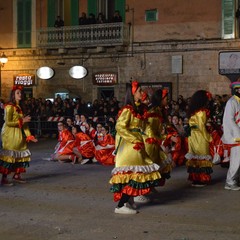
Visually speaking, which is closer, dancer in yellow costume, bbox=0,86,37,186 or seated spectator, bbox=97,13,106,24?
dancer in yellow costume, bbox=0,86,37,186

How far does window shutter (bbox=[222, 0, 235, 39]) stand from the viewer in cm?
2170

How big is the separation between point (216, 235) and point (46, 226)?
2.26m

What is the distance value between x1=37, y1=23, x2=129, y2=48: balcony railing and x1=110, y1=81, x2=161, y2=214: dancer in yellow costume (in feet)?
52.4

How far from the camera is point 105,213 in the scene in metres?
7.89

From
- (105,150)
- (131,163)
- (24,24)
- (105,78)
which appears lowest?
(105,150)

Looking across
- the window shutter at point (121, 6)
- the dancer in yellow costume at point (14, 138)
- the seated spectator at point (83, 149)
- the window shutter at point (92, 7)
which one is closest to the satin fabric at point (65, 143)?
the seated spectator at point (83, 149)

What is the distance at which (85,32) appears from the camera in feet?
80.2

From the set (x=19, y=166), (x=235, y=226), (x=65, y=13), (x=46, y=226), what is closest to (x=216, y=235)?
(x=235, y=226)

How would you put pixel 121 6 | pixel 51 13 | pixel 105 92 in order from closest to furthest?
pixel 121 6 < pixel 105 92 < pixel 51 13

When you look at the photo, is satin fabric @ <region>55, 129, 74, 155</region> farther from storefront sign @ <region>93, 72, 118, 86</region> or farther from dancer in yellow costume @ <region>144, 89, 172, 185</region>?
storefront sign @ <region>93, 72, 118, 86</region>

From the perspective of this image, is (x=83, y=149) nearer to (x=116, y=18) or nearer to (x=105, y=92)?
(x=105, y=92)

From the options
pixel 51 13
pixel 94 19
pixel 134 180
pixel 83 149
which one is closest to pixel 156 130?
pixel 134 180

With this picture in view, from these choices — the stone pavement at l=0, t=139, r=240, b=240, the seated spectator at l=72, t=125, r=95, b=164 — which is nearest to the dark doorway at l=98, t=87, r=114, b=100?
the seated spectator at l=72, t=125, r=95, b=164

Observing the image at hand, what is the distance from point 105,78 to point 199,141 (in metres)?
14.6
